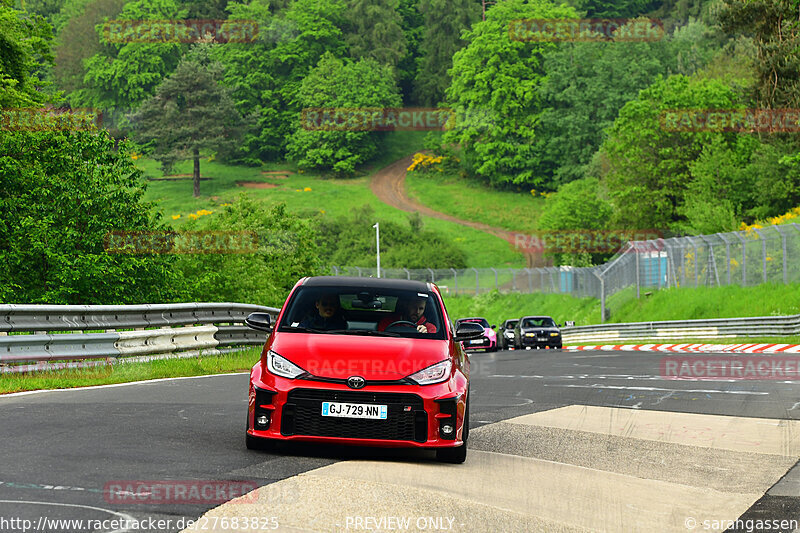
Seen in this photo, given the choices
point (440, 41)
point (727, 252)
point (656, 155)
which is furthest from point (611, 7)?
point (727, 252)

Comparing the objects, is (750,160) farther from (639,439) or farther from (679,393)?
(639,439)

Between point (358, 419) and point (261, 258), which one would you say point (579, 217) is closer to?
point (261, 258)

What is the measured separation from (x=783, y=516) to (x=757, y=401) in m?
8.21

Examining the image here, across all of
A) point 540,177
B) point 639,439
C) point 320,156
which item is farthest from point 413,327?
point 320,156

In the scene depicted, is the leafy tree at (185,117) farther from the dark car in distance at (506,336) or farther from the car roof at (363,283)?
the car roof at (363,283)

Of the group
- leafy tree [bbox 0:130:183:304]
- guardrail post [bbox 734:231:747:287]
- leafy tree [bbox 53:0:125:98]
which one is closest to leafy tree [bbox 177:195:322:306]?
leafy tree [bbox 0:130:183:304]

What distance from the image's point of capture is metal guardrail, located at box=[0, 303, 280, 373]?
14844 mm

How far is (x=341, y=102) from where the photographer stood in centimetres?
14088

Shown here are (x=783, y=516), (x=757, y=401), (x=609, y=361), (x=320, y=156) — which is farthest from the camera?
(x=320, y=156)

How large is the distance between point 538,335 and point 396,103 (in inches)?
4138

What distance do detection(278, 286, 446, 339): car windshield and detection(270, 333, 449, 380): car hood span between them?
10.4 inches

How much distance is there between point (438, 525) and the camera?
20.4 ft

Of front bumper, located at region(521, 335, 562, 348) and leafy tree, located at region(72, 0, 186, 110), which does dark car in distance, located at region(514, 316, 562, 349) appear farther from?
leafy tree, located at region(72, 0, 186, 110)

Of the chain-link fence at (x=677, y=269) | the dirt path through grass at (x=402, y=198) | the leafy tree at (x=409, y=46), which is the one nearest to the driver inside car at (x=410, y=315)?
the chain-link fence at (x=677, y=269)
